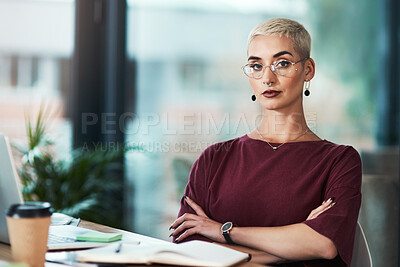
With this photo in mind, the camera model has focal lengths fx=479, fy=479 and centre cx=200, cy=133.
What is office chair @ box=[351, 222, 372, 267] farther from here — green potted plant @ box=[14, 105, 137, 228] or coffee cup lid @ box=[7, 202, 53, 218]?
green potted plant @ box=[14, 105, 137, 228]

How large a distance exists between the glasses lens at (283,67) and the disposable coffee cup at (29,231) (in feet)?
3.25

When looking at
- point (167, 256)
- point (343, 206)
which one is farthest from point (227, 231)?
point (167, 256)

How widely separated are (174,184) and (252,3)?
143 centimetres

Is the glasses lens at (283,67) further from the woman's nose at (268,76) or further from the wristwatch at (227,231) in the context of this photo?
the wristwatch at (227,231)

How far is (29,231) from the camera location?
1036mm

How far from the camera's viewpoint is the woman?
1.49 m

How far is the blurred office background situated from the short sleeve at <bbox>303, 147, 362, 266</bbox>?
1.78 metres

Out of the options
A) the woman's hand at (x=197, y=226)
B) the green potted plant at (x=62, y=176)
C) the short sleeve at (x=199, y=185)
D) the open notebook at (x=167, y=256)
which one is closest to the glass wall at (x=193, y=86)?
the green potted plant at (x=62, y=176)

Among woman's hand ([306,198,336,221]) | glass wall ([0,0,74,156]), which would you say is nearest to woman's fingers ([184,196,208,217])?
woman's hand ([306,198,336,221])

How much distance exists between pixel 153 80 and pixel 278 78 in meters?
1.98

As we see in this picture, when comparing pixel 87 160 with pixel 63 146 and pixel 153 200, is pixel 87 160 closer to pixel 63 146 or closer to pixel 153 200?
pixel 63 146

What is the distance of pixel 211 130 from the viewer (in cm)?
343

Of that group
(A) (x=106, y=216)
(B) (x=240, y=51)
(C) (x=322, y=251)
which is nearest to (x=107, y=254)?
(C) (x=322, y=251)

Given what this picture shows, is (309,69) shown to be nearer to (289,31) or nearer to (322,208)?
(289,31)
